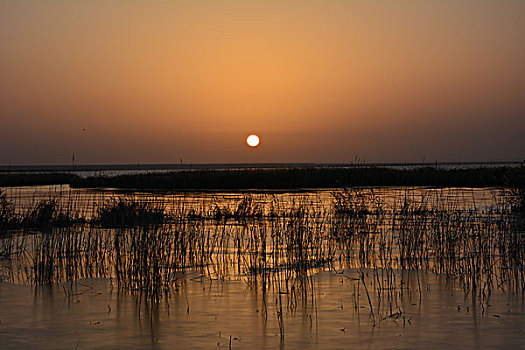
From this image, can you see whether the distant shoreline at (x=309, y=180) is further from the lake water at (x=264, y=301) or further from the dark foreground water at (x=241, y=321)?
the dark foreground water at (x=241, y=321)

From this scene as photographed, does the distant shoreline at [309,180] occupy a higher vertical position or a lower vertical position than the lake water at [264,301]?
higher

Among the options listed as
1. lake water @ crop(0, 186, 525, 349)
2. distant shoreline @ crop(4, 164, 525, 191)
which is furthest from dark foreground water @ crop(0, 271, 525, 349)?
distant shoreline @ crop(4, 164, 525, 191)

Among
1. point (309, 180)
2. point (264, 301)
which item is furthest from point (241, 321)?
point (309, 180)

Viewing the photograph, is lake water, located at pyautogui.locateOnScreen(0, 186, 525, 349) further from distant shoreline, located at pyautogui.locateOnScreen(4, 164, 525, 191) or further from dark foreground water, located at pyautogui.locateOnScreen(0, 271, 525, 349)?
distant shoreline, located at pyautogui.locateOnScreen(4, 164, 525, 191)

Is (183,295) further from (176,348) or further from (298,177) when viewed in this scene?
(298,177)

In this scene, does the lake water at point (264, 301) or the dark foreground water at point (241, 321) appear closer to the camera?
the dark foreground water at point (241, 321)

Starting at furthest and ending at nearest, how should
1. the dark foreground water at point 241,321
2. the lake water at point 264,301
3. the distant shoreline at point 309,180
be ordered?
the distant shoreline at point 309,180
the lake water at point 264,301
the dark foreground water at point 241,321

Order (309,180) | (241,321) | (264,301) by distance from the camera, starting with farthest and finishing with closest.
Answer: (309,180) < (264,301) < (241,321)

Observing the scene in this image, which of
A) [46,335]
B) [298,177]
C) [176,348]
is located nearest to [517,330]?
[176,348]

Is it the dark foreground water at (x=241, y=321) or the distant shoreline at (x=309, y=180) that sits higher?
the distant shoreline at (x=309, y=180)

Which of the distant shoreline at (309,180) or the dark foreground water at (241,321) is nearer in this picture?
the dark foreground water at (241,321)

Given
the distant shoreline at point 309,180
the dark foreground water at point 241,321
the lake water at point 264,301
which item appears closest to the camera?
the dark foreground water at point 241,321

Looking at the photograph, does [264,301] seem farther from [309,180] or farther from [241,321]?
[309,180]

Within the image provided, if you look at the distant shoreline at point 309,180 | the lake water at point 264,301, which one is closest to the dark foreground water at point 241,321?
the lake water at point 264,301
